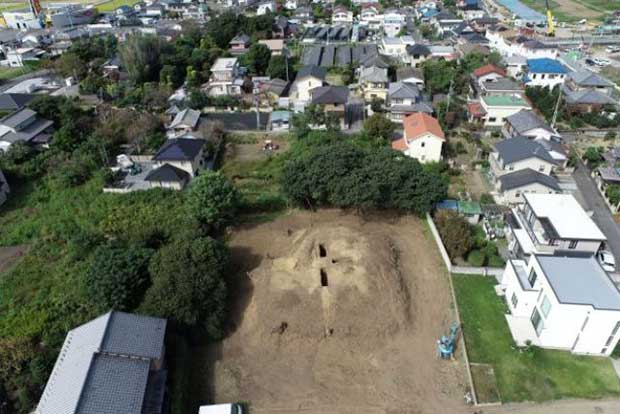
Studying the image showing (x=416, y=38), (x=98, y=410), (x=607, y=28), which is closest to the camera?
(x=98, y=410)

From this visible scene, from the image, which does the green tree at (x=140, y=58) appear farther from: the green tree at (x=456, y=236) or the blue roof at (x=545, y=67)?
the blue roof at (x=545, y=67)

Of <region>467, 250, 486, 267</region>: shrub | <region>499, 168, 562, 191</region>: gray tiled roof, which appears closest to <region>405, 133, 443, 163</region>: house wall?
<region>499, 168, 562, 191</region>: gray tiled roof

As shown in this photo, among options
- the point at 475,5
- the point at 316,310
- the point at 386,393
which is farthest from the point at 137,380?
the point at 475,5

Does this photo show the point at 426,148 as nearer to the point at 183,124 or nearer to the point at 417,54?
the point at 183,124

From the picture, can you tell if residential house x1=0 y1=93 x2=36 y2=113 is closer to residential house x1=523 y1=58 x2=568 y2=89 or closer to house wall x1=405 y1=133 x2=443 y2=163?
house wall x1=405 y1=133 x2=443 y2=163

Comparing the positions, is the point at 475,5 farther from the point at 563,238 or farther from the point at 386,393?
the point at 386,393

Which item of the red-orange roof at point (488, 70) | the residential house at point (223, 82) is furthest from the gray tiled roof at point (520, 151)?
the residential house at point (223, 82)
